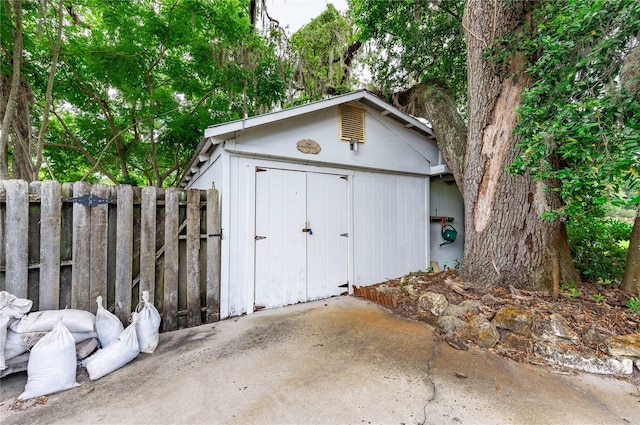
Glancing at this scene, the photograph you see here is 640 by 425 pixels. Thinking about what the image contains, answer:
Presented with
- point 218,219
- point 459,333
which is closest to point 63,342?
point 218,219

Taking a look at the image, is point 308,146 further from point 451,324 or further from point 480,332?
point 480,332

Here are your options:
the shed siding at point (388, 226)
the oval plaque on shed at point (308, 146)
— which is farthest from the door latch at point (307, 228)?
the oval plaque on shed at point (308, 146)

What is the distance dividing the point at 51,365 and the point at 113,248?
3.65 feet

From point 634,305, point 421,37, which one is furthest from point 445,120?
point 634,305

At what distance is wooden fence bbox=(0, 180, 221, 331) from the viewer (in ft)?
7.22

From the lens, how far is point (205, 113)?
6.80 metres

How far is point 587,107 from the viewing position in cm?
188

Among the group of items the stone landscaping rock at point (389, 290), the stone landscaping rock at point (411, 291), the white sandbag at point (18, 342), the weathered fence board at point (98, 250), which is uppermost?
the weathered fence board at point (98, 250)

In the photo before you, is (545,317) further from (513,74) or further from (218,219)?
(218,219)

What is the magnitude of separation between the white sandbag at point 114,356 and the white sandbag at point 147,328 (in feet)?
0.36

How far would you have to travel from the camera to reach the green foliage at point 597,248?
330cm

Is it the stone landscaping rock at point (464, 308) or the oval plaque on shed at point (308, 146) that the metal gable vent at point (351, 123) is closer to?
the oval plaque on shed at point (308, 146)

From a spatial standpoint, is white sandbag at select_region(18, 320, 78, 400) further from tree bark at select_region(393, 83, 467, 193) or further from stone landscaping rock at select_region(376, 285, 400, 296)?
tree bark at select_region(393, 83, 467, 193)

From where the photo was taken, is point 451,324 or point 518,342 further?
point 451,324
